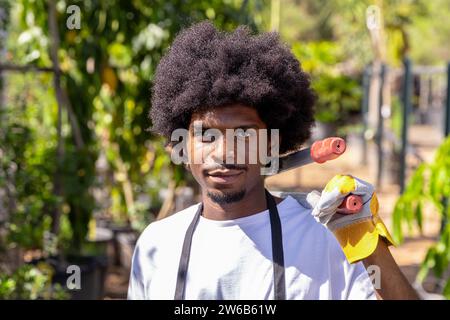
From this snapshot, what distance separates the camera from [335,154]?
61.2 inches

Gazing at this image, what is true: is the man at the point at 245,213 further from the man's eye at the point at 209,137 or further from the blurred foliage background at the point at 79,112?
the blurred foliage background at the point at 79,112

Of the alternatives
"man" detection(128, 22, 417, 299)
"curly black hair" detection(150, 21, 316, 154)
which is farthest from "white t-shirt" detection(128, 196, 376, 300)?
"curly black hair" detection(150, 21, 316, 154)

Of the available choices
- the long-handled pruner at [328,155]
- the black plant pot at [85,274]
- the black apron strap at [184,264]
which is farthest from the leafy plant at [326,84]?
the black apron strap at [184,264]

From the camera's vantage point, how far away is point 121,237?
6047 millimetres

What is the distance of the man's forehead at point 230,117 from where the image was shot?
1.72 m

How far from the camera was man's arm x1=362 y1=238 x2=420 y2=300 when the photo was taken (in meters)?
1.54

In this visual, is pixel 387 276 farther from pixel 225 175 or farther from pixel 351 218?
pixel 225 175

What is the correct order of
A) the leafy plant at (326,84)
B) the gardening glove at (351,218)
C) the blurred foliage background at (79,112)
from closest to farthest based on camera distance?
the gardening glove at (351,218) → the blurred foliage background at (79,112) → the leafy plant at (326,84)

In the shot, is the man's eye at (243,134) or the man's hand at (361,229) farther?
the man's eye at (243,134)

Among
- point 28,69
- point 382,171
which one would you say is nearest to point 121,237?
point 28,69

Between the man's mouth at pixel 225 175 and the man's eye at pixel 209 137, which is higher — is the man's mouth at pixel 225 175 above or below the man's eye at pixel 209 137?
below

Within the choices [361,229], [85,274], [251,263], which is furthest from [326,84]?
[361,229]

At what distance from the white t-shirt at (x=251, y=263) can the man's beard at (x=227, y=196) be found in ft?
0.16

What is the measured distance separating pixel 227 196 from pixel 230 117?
0.18m
